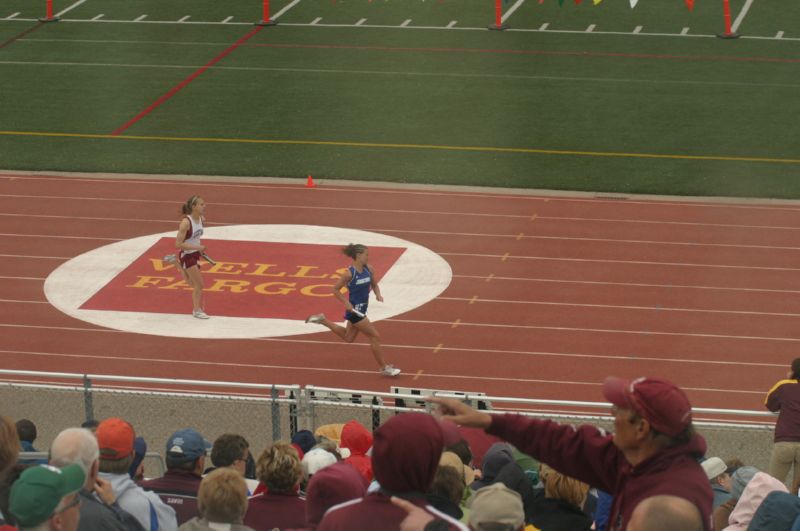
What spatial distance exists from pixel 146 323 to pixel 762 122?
1451 centimetres

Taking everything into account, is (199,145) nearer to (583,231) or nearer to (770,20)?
(583,231)

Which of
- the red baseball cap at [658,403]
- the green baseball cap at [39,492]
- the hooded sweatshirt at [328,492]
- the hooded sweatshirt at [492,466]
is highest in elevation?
the red baseball cap at [658,403]

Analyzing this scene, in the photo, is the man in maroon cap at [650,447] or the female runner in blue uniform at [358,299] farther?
the female runner in blue uniform at [358,299]

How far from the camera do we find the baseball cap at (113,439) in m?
7.33

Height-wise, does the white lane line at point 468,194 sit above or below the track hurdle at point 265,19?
below

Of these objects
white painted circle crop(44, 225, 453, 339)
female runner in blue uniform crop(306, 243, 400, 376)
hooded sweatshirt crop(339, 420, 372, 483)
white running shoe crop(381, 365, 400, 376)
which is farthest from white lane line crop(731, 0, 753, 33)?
hooded sweatshirt crop(339, 420, 372, 483)

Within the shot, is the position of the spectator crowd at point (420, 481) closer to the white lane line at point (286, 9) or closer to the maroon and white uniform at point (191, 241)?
the maroon and white uniform at point (191, 241)

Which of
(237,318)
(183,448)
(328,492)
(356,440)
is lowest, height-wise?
(237,318)

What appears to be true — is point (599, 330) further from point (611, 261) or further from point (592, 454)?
point (592, 454)

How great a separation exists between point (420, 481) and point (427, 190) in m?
19.7

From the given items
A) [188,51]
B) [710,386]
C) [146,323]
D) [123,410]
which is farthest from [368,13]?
[123,410]

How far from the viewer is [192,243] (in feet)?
60.3

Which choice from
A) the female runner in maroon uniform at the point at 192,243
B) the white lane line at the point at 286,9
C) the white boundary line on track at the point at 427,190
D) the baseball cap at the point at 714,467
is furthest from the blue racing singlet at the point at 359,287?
the white lane line at the point at 286,9

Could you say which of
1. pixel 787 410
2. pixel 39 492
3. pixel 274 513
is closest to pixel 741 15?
pixel 787 410
